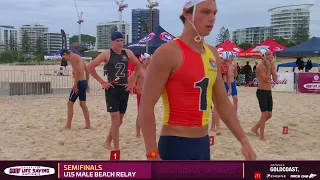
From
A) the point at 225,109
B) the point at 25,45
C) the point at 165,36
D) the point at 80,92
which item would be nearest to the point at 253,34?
the point at 25,45

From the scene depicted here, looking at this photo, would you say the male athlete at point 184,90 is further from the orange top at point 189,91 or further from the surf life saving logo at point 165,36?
the surf life saving logo at point 165,36

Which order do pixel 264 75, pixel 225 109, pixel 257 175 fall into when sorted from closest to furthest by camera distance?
pixel 257 175 < pixel 225 109 < pixel 264 75

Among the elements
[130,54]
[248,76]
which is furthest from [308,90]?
[130,54]

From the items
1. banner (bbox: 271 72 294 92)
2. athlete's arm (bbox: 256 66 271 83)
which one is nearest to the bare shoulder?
athlete's arm (bbox: 256 66 271 83)

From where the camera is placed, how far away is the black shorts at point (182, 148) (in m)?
2.31

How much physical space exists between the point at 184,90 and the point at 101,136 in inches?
220

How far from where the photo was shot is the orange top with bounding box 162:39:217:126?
223 centimetres

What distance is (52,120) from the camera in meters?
9.40

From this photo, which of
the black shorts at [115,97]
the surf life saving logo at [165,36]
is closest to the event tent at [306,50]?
the surf life saving logo at [165,36]

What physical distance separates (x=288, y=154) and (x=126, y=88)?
9.59ft

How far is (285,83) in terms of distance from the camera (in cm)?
1783

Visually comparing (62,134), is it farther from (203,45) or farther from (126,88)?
(203,45)

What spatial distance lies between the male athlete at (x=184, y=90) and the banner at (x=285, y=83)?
16.2m

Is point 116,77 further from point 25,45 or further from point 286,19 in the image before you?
point 286,19
